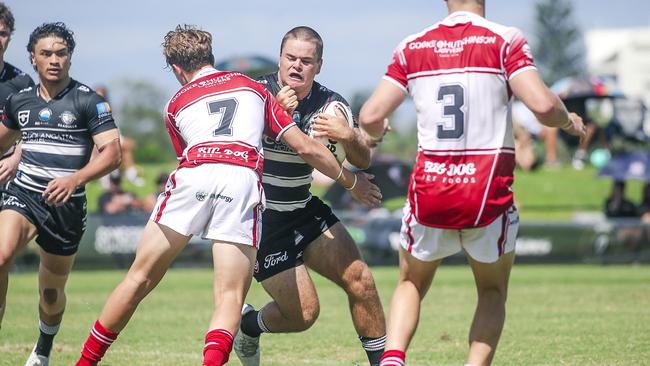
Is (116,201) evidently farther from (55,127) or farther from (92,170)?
(92,170)

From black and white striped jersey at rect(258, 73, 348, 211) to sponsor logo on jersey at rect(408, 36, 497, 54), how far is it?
Answer: 1.66 meters

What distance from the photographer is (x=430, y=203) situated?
570 cm

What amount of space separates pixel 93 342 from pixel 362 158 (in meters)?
2.15

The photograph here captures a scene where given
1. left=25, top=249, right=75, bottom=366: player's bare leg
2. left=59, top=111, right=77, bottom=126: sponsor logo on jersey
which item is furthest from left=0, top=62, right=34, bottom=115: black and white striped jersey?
left=25, top=249, right=75, bottom=366: player's bare leg

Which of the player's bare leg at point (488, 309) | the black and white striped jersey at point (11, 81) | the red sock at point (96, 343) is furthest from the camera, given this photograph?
the black and white striped jersey at point (11, 81)

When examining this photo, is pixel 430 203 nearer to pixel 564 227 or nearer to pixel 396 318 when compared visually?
pixel 396 318

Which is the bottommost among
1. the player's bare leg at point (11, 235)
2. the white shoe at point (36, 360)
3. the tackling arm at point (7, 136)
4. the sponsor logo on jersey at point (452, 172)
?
the white shoe at point (36, 360)

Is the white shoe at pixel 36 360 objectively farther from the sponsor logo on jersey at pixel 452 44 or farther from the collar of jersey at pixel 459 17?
the collar of jersey at pixel 459 17

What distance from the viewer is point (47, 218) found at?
7941 millimetres

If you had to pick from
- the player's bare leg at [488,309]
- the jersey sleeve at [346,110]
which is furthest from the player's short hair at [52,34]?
the player's bare leg at [488,309]

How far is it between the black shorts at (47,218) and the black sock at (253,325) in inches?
61.0

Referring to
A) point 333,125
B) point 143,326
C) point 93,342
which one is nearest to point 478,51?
point 333,125

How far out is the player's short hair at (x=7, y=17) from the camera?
8781 mm

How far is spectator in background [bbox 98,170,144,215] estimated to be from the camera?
2150 centimetres
